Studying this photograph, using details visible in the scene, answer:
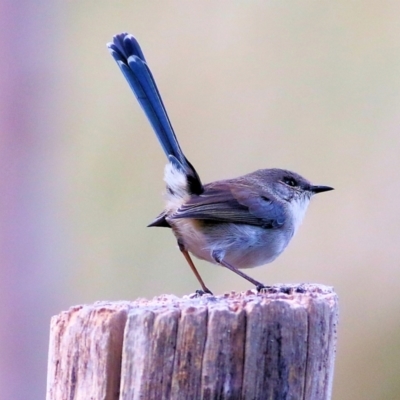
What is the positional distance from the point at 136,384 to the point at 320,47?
6393 millimetres

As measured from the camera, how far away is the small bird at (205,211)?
14.4 ft

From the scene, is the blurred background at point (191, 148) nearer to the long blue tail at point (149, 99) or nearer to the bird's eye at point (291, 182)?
the bird's eye at point (291, 182)

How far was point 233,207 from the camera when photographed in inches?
178

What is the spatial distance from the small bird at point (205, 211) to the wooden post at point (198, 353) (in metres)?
1.97

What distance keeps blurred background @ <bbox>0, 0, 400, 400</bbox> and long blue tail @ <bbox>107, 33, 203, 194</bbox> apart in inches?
94.1

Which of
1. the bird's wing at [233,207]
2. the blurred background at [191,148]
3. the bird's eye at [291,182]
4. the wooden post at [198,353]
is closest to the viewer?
the wooden post at [198,353]

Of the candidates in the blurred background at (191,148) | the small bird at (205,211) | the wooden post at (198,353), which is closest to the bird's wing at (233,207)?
the small bird at (205,211)

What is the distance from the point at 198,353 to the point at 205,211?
2.18m

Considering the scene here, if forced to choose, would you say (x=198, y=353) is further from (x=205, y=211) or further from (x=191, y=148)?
(x=191, y=148)

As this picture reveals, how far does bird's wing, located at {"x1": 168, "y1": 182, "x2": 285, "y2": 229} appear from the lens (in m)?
4.35

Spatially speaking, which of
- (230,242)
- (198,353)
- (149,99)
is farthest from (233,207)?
(198,353)

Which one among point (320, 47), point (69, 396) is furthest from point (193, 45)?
point (69, 396)

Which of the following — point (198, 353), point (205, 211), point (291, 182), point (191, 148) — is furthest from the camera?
point (191, 148)

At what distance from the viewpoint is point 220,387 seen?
7.17 ft
